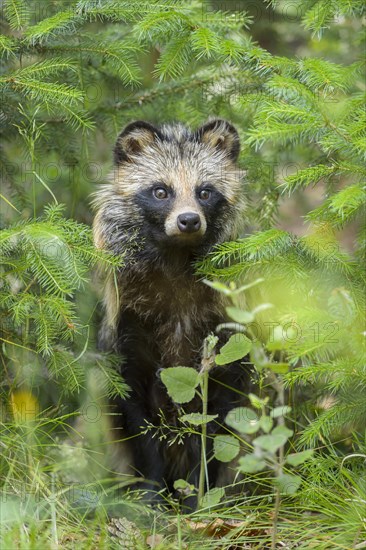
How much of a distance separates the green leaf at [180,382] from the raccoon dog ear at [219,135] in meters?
1.81

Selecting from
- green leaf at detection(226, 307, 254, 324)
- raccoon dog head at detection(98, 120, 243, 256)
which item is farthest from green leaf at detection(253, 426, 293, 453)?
raccoon dog head at detection(98, 120, 243, 256)

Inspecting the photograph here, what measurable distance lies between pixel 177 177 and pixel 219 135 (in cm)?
45

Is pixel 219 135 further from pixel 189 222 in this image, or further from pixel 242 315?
pixel 242 315

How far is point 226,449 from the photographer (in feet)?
12.6

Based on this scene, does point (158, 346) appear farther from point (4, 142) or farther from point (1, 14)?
point (1, 14)

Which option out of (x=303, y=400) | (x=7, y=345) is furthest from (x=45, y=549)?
(x=303, y=400)

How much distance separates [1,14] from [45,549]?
3.27 meters

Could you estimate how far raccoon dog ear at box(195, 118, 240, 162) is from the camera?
5.24 meters

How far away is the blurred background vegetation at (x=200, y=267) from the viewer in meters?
4.03

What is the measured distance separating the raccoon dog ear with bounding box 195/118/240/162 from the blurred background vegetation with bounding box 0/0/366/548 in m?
0.30

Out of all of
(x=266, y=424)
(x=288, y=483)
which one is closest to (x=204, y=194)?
(x=288, y=483)

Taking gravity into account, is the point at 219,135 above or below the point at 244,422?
Answer: above

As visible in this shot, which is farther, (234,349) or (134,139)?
(134,139)

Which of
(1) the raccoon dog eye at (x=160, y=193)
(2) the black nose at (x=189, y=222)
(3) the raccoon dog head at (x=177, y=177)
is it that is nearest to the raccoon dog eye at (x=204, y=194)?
(3) the raccoon dog head at (x=177, y=177)
